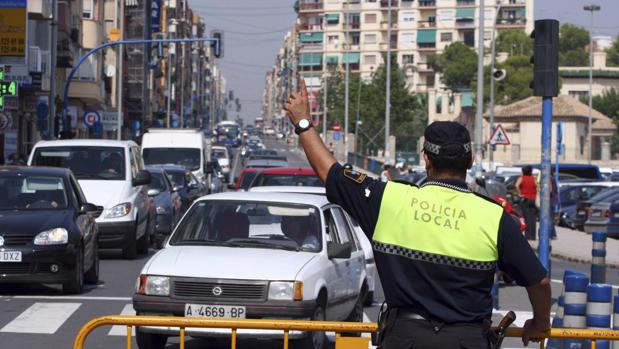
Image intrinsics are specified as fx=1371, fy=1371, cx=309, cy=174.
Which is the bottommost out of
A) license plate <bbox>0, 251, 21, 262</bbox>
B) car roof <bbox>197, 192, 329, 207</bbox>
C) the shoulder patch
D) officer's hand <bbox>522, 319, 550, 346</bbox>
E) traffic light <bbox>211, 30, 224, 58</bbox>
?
license plate <bbox>0, 251, 21, 262</bbox>

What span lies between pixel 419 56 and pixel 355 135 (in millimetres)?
56534

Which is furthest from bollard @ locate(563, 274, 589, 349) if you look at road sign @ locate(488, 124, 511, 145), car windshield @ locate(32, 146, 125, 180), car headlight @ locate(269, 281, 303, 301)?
road sign @ locate(488, 124, 511, 145)

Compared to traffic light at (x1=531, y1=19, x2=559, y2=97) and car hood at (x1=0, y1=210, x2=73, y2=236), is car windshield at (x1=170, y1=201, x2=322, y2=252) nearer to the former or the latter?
traffic light at (x1=531, y1=19, x2=559, y2=97)

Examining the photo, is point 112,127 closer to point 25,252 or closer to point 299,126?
point 25,252

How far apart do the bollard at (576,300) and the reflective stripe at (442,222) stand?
4.39m

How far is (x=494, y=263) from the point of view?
558cm

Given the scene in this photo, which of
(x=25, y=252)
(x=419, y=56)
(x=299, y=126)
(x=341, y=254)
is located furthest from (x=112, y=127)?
(x=419, y=56)

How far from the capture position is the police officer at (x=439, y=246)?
18.0 feet

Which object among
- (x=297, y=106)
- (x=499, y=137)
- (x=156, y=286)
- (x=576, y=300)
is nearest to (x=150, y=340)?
(x=156, y=286)

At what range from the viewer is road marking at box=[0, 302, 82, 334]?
1365 cm

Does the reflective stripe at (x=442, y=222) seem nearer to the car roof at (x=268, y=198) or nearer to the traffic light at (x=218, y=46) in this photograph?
the car roof at (x=268, y=198)

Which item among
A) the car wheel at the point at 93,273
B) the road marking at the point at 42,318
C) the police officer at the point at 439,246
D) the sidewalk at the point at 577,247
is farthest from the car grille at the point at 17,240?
the sidewalk at the point at 577,247

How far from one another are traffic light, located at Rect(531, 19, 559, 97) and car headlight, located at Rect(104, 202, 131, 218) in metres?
8.89

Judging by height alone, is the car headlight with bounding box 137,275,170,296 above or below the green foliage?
below
